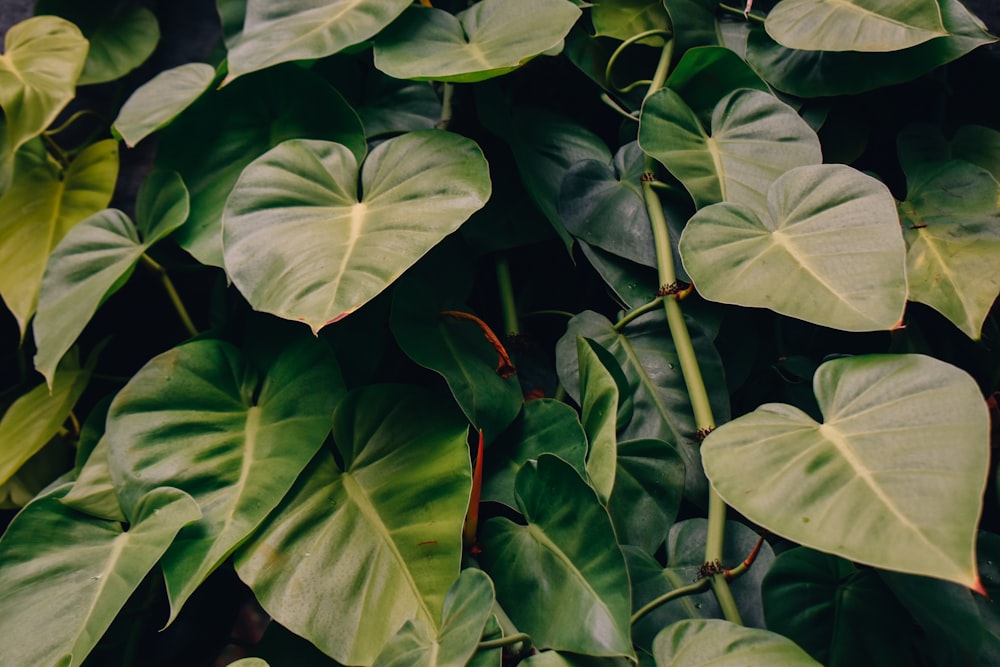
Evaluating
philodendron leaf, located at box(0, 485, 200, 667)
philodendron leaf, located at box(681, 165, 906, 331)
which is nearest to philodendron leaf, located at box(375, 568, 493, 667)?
philodendron leaf, located at box(0, 485, 200, 667)

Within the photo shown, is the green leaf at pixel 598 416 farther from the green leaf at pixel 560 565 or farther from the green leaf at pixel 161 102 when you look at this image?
the green leaf at pixel 161 102

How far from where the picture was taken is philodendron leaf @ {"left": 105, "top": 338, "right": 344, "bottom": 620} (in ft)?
2.90

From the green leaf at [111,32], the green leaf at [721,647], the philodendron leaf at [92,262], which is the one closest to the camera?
the green leaf at [721,647]

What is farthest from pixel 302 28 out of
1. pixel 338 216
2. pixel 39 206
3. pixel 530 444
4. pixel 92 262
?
pixel 530 444

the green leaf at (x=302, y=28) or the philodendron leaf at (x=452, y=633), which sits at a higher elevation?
the green leaf at (x=302, y=28)

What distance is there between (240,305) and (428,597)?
675mm

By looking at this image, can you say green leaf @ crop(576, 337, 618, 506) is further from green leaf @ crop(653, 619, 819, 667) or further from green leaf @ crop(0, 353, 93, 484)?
green leaf @ crop(0, 353, 93, 484)

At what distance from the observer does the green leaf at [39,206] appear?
3.97 ft

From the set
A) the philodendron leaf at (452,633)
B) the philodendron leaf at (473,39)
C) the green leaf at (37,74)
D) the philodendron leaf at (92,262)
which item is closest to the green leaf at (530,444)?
the philodendron leaf at (452,633)

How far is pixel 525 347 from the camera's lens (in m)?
1.17

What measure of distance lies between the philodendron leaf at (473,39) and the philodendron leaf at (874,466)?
22.9 inches

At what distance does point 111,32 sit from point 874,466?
1.61 m

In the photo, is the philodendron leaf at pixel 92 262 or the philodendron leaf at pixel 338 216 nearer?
the philodendron leaf at pixel 338 216

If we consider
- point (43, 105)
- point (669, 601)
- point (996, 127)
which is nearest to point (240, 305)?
point (43, 105)
